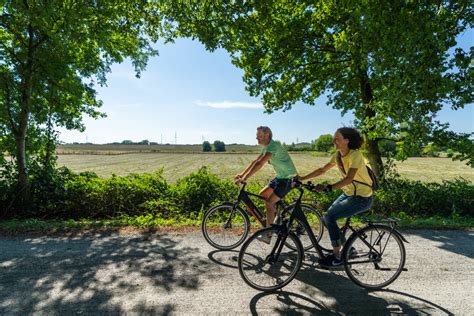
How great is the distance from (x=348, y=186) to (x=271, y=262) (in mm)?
1596

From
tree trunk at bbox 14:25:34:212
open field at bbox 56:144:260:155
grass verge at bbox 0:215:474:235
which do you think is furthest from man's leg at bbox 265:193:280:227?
open field at bbox 56:144:260:155

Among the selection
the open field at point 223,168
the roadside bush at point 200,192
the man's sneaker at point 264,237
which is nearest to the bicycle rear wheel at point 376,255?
the man's sneaker at point 264,237

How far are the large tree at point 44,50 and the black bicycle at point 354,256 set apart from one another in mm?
6705

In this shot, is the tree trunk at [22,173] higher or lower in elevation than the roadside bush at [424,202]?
higher

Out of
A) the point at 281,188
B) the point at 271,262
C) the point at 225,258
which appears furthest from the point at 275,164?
the point at 225,258

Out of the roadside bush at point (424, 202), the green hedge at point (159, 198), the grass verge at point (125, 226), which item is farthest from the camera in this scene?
the roadside bush at point (424, 202)

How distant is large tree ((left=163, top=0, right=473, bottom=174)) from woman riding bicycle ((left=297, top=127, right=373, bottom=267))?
4.27 metres

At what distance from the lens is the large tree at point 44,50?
659 centimetres

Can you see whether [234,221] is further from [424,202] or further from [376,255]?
[424,202]

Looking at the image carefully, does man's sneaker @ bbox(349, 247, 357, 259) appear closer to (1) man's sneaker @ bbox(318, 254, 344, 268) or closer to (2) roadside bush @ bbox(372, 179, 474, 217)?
(1) man's sneaker @ bbox(318, 254, 344, 268)

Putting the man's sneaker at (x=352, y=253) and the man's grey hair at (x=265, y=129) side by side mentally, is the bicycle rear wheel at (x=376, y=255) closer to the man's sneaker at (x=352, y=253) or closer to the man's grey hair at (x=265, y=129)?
the man's sneaker at (x=352, y=253)

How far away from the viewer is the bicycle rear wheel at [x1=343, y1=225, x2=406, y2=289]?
3.95m

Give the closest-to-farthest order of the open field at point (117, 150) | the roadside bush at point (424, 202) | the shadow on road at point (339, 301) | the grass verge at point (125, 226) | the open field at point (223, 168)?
the shadow on road at point (339, 301) → the grass verge at point (125, 226) → the roadside bush at point (424, 202) → the open field at point (223, 168) → the open field at point (117, 150)

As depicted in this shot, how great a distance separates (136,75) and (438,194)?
12530mm
